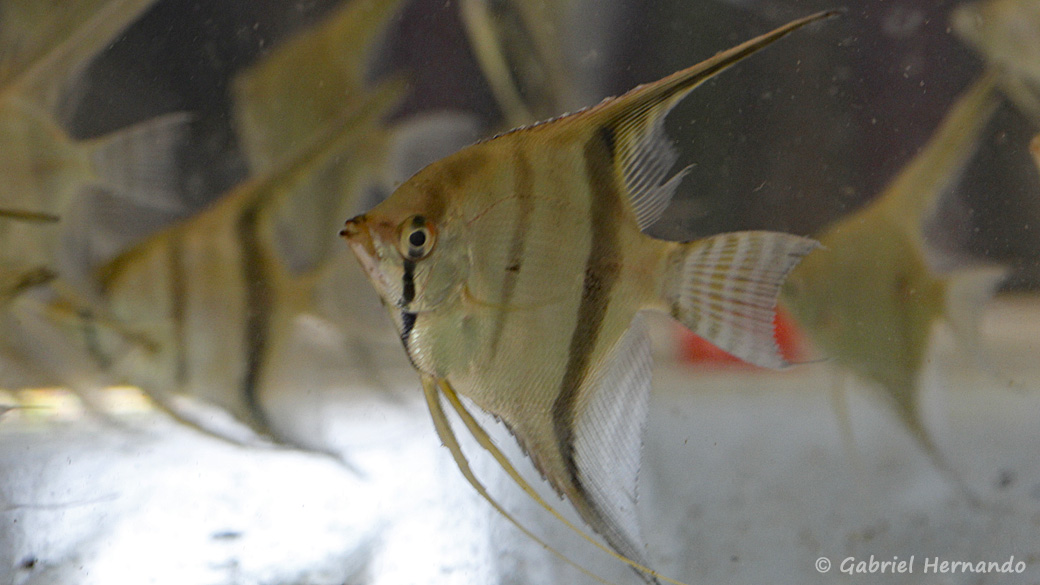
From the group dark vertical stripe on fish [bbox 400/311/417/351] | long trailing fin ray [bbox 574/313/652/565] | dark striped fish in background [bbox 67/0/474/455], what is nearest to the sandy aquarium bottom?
dark striped fish in background [bbox 67/0/474/455]

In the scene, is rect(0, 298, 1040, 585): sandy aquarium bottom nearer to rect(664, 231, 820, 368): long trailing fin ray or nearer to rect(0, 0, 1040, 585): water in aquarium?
rect(0, 0, 1040, 585): water in aquarium

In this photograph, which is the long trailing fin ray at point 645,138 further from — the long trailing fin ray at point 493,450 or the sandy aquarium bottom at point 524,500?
the sandy aquarium bottom at point 524,500

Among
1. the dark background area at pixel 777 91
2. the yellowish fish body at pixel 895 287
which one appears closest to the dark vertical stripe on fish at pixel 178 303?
the dark background area at pixel 777 91

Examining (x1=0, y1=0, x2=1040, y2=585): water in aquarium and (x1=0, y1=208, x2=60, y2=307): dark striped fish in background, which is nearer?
(x1=0, y1=0, x2=1040, y2=585): water in aquarium

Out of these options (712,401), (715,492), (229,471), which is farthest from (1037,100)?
(229,471)

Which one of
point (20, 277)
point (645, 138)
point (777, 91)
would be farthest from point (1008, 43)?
point (20, 277)

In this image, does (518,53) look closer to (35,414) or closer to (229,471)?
(229,471)
